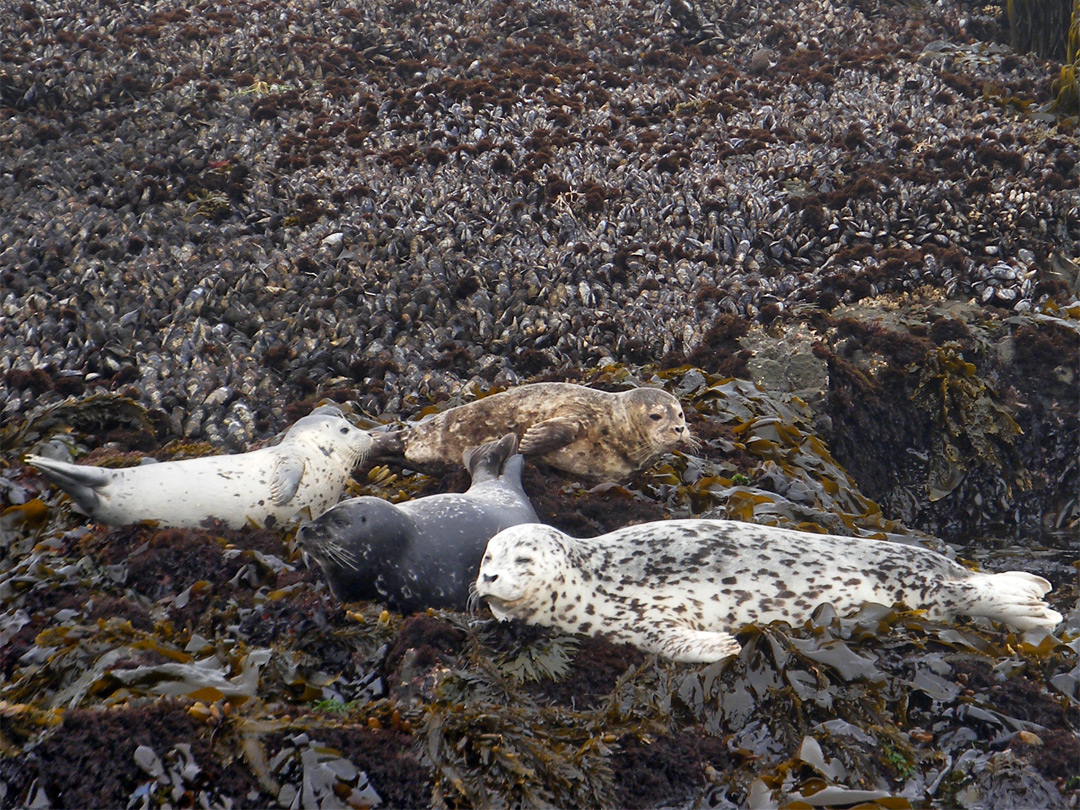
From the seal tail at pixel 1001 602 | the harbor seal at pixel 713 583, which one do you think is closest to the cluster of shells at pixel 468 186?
the harbor seal at pixel 713 583

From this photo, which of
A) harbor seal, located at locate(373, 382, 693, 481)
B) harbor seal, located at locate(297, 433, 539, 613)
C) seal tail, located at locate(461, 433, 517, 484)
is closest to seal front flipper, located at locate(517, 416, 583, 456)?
harbor seal, located at locate(373, 382, 693, 481)

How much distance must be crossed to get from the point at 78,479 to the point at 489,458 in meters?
1.82

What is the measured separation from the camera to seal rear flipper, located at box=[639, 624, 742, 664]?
10.3 feet

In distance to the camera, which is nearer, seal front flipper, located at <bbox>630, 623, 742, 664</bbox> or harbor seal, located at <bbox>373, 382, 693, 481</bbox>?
seal front flipper, located at <bbox>630, 623, 742, 664</bbox>

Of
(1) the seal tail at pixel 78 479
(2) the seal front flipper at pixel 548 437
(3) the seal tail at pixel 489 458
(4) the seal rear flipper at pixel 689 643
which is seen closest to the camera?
(4) the seal rear flipper at pixel 689 643

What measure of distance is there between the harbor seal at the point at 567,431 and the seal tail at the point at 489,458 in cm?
21

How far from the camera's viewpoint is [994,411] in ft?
19.8

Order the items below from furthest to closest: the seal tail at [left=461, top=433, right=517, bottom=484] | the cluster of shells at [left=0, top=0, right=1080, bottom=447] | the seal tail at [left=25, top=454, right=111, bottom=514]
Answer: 1. the cluster of shells at [left=0, top=0, right=1080, bottom=447]
2. the seal tail at [left=461, top=433, right=517, bottom=484]
3. the seal tail at [left=25, top=454, right=111, bottom=514]

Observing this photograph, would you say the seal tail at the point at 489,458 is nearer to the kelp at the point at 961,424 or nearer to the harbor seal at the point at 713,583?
the harbor seal at the point at 713,583

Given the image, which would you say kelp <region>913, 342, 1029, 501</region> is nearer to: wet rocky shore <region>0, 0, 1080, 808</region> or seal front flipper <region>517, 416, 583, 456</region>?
wet rocky shore <region>0, 0, 1080, 808</region>

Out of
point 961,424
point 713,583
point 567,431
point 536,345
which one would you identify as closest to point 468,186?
point 536,345

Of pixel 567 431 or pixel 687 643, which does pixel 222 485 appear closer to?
pixel 567 431

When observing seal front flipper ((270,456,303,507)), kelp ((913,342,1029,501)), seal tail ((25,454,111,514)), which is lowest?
kelp ((913,342,1029,501))

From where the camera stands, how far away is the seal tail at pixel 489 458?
4.48 m
